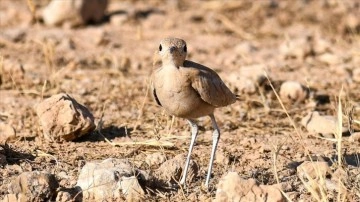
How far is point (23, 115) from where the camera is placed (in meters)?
6.72

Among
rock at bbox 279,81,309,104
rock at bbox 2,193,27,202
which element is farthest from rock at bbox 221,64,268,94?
rock at bbox 2,193,27,202

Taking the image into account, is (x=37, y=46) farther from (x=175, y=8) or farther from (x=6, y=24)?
(x=175, y=8)

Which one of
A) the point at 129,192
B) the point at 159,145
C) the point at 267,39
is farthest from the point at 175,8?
the point at 129,192

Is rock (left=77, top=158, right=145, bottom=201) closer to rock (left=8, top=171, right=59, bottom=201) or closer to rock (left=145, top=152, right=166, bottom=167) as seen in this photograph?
rock (left=8, top=171, right=59, bottom=201)

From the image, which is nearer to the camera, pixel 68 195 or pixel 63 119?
pixel 68 195

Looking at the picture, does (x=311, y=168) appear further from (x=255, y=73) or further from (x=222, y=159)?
(x=255, y=73)

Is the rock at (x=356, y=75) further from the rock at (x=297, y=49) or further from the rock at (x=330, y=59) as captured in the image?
the rock at (x=297, y=49)

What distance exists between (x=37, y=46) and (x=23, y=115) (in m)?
2.38

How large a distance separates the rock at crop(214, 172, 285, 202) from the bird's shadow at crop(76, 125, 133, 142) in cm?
167

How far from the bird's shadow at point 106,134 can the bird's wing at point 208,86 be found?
1.20 metres

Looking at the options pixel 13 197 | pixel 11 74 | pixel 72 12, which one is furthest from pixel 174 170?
pixel 72 12

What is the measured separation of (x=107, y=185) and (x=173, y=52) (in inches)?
33.1

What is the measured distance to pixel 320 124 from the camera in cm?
643

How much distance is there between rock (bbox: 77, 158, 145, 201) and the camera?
190 inches
